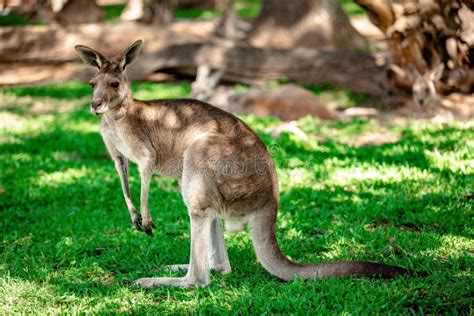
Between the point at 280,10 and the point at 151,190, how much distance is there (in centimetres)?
711

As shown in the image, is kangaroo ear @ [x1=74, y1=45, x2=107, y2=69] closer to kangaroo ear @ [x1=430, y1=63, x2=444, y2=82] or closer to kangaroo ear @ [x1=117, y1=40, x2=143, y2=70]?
kangaroo ear @ [x1=117, y1=40, x2=143, y2=70]

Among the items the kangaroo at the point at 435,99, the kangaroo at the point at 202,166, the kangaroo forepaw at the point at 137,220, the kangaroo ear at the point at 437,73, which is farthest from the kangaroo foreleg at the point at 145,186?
the kangaroo ear at the point at 437,73

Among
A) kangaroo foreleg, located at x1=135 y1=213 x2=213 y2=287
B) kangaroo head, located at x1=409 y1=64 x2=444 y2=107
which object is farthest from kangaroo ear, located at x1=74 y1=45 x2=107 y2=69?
kangaroo head, located at x1=409 y1=64 x2=444 y2=107

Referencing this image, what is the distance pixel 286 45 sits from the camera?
39.4 ft

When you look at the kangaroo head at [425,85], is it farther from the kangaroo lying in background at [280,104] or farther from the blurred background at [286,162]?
the kangaroo lying in background at [280,104]

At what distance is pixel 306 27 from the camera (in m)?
12.0

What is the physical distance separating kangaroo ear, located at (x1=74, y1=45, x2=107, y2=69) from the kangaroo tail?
1.38 m

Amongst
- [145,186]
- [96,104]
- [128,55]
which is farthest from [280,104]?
[96,104]

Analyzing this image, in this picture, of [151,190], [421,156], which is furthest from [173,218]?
[421,156]

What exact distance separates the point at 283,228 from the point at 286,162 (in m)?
1.52

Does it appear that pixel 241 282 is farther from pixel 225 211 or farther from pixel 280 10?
pixel 280 10

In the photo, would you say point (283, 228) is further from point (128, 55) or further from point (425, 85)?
point (425, 85)

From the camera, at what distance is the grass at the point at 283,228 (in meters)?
→ 3.53

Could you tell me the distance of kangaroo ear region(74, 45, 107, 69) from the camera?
399 cm
